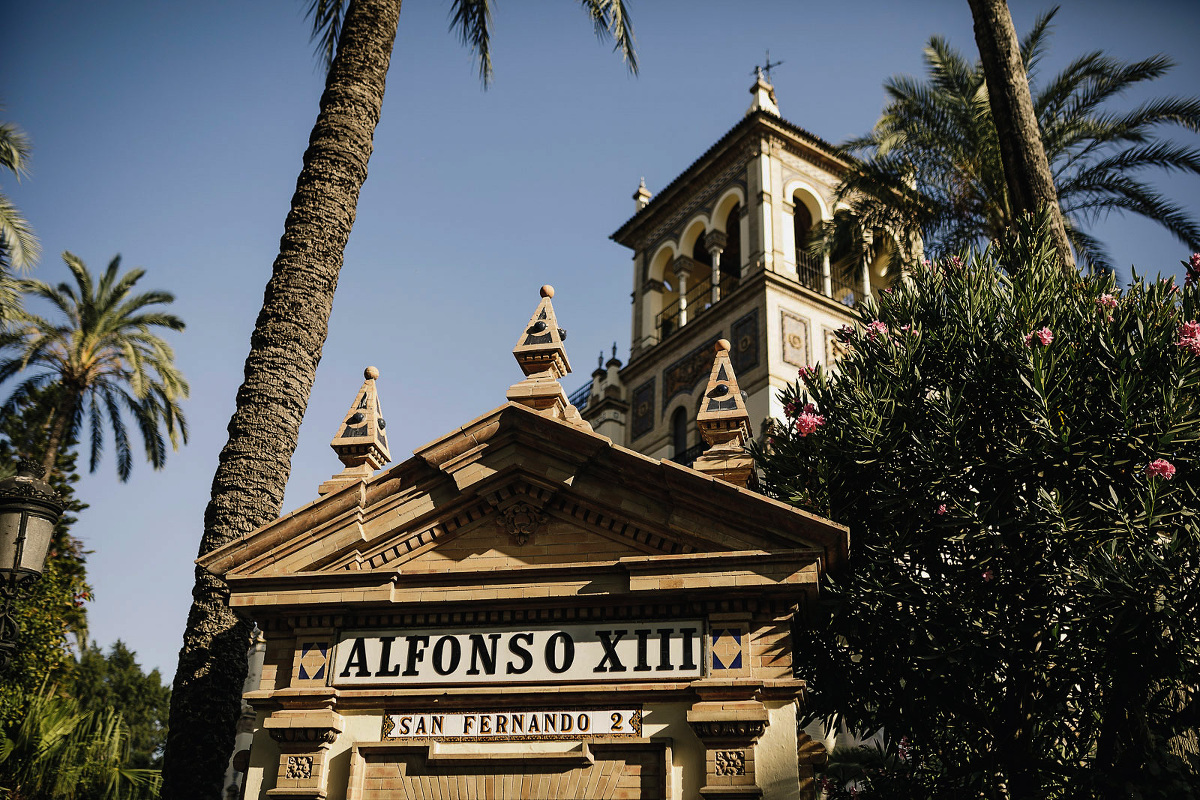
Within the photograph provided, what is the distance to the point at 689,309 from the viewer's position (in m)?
32.4

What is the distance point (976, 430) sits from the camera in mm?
10648

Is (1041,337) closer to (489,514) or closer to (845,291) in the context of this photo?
(489,514)

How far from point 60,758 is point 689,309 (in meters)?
21.9

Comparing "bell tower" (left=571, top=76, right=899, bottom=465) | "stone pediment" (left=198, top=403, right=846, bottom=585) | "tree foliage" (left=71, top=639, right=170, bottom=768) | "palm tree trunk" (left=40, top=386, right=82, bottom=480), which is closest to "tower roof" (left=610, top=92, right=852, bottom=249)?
"bell tower" (left=571, top=76, right=899, bottom=465)

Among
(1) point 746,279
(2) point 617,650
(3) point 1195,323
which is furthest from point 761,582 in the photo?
(1) point 746,279

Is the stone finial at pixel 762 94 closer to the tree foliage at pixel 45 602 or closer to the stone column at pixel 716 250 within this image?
the stone column at pixel 716 250

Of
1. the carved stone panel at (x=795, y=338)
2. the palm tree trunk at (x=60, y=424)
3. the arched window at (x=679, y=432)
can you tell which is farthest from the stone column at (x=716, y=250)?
the palm tree trunk at (x=60, y=424)

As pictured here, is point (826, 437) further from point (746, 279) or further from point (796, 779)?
point (746, 279)

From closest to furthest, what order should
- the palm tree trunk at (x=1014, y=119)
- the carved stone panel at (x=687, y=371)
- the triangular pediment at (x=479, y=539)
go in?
the triangular pediment at (x=479, y=539), the palm tree trunk at (x=1014, y=119), the carved stone panel at (x=687, y=371)

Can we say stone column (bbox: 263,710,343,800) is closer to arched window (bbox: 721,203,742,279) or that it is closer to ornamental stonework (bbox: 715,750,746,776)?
ornamental stonework (bbox: 715,750,746,776)

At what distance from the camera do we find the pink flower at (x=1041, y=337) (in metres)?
10.1

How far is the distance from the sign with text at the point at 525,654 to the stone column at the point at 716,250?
21.4m

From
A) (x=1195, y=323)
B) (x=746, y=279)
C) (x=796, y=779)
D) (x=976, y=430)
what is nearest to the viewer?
(x=796, y=779)

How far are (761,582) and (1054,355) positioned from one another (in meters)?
3.73
